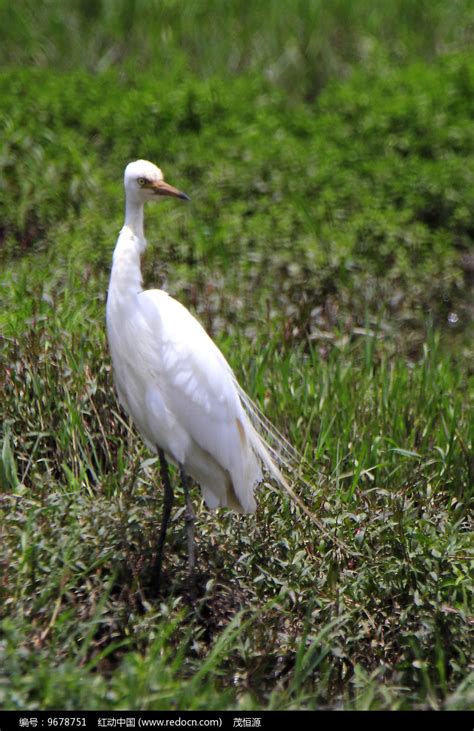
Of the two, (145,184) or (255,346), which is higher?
(145,184)

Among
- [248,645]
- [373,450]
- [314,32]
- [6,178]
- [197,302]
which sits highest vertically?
[314,32]

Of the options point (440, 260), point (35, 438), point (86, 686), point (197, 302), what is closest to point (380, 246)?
point (440, 260)

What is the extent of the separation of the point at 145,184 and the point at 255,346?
49.8 inches

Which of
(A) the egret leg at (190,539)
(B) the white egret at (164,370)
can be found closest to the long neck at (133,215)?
(B) the white egret at (164,370)

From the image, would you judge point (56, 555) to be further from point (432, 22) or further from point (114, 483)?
point (432, 22)

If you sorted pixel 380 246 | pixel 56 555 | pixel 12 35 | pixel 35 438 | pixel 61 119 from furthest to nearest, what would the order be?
1. pixel 12 35
2. pixel 61 119
3. pixel 380 246
4. pixel 35 438
5. pixel 56 555

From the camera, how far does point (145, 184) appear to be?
322 centimetres

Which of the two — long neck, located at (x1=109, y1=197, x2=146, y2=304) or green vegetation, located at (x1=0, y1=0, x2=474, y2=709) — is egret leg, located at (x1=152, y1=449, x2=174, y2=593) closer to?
green vegetation, located at (x1=0, y1=0, x2=474, y2=709)

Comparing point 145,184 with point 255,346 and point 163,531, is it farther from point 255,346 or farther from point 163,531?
point 255,346

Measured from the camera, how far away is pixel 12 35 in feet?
24.6

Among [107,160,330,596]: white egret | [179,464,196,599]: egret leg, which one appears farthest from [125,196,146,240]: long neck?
[179,464,196,599]: egret leg

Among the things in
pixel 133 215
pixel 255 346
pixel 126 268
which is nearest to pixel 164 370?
pixel 126 268

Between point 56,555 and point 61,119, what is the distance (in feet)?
12.4

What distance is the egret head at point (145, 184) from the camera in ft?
10.5
